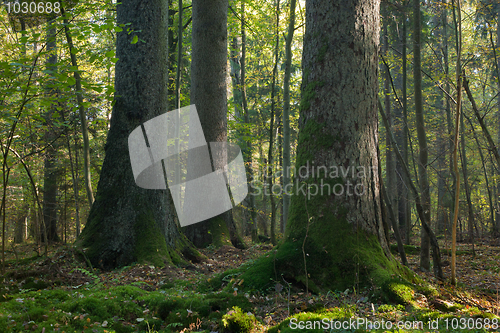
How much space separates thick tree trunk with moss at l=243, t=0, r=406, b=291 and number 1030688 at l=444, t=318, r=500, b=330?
1.03 m

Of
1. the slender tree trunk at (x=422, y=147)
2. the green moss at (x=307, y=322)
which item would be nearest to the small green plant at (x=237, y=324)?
the green moss at (x=307, y=322)

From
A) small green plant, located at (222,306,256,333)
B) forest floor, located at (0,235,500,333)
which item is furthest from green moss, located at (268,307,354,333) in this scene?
small green plant, located at (222,306,256,333)

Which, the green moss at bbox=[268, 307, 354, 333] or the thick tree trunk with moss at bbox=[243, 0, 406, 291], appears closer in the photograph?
the green moss at bbox=[268, 307, 354, 333]

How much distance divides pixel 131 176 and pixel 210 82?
12.8 ft

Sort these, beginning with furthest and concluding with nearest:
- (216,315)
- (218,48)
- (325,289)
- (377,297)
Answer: (218,48)
(325,289)
(377,297)
(216,315)

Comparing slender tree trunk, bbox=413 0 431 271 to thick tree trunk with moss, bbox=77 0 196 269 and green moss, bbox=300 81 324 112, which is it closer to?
green moss, bbox=300 81 324 112

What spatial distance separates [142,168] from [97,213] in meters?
1.05

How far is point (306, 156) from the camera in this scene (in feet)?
12.5

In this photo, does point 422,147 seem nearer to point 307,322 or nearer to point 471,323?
point 471,323

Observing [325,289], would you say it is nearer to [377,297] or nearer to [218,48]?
[377,297]

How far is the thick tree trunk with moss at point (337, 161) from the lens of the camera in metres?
3.49

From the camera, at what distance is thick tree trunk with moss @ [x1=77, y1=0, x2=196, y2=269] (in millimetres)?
5035

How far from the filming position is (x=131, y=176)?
530 centimetres

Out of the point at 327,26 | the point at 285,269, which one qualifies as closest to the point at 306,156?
the point at 285,269
